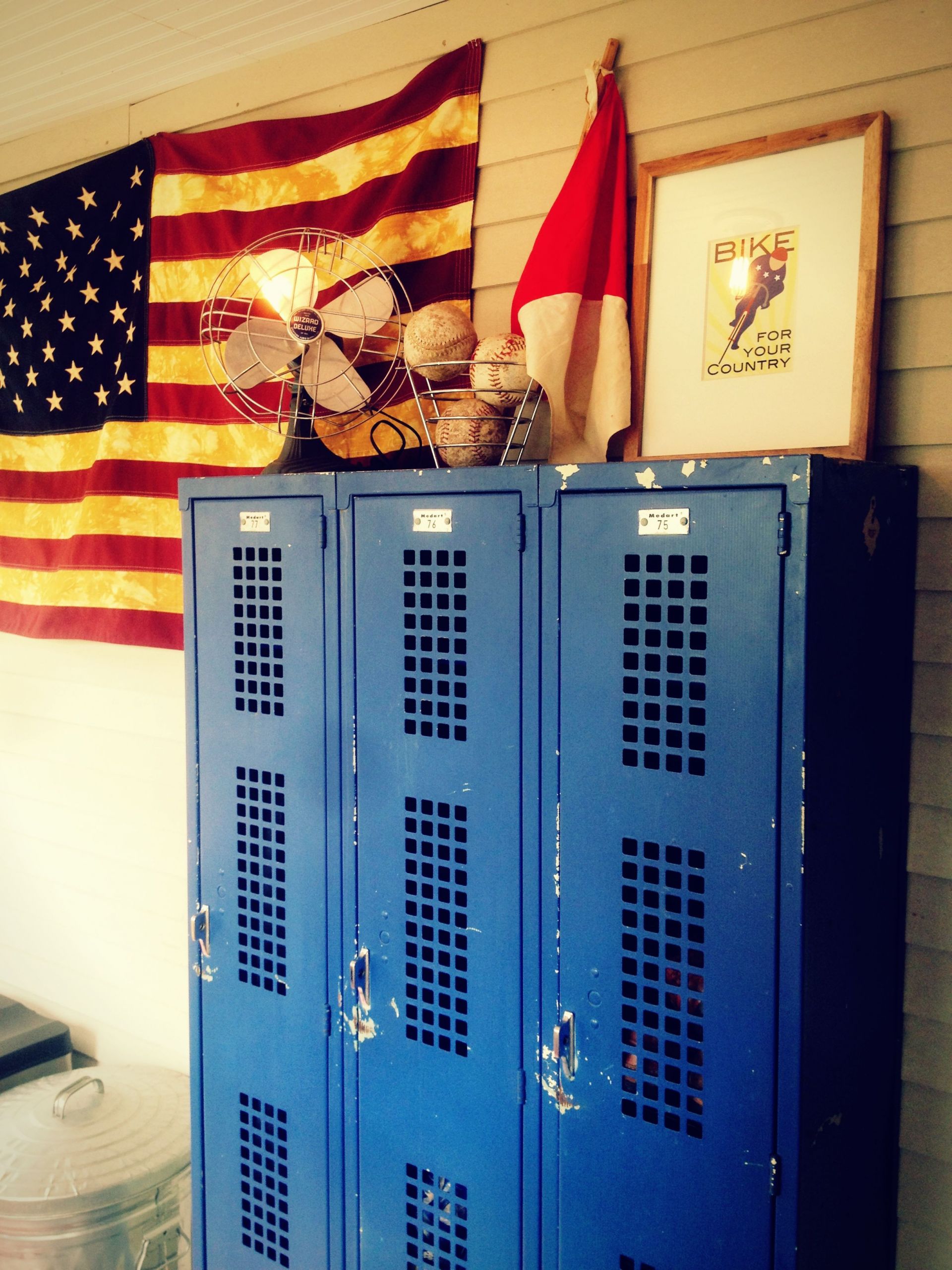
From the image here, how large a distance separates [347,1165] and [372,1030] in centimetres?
31

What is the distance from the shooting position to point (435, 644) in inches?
73.2

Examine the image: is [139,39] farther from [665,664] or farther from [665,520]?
[665,664]

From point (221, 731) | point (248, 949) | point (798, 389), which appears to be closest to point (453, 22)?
point (798, 389)

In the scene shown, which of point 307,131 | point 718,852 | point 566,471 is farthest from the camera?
point 307,131

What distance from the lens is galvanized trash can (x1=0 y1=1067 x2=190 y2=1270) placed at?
8.14ft

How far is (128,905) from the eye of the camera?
136 inches

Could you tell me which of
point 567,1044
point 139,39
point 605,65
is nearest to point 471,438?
point 605,65

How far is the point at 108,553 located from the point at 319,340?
1.31 meters

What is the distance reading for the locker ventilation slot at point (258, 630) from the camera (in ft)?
6.93

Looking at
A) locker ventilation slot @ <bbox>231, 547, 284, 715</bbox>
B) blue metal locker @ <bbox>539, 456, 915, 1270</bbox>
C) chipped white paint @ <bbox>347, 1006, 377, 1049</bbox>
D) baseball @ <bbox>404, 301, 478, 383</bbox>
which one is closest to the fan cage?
baseball @ <bbox>404, 301, 478, 383</bbox>

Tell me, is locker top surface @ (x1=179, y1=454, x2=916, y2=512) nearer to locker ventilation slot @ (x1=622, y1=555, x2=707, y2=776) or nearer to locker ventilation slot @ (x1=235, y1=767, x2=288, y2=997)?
locker ventilation slot @ (x1=622, y1=555, x2=707, y2=776)

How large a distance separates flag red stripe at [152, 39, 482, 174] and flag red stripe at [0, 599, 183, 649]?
136 centimetres

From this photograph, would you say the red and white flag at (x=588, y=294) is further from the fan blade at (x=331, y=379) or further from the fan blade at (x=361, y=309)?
the fan blade at (x=331, y=379)

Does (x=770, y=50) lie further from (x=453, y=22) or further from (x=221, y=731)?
(x=221, y=731)
